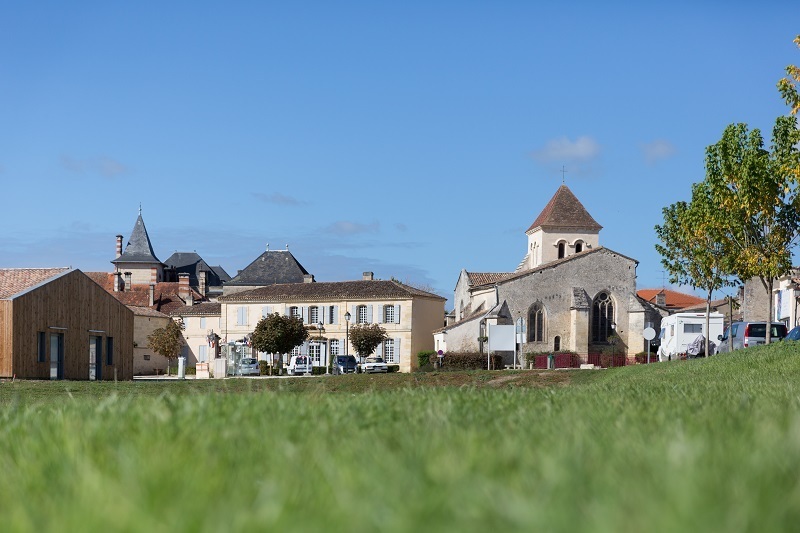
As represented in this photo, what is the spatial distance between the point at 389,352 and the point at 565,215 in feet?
72.9

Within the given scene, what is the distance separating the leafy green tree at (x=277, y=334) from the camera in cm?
8525

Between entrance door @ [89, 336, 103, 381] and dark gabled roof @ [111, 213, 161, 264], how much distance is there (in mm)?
94155

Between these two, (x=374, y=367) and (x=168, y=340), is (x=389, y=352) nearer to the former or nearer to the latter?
(x=374, y=367)

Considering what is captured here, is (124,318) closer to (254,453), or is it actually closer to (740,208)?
(740,208)

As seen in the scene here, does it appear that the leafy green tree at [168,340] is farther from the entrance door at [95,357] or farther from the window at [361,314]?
the entrance door at [95,357]

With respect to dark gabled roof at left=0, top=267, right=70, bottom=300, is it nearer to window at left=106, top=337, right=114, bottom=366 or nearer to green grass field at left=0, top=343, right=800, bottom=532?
window at left=106, top=337, right=114, bottom=366

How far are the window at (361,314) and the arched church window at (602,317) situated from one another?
20.9m

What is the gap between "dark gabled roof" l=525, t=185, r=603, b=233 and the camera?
99.6 metres

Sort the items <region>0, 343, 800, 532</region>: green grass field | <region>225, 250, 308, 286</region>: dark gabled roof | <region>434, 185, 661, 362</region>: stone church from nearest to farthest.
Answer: <region>0, 343, 800, 532</region>: green grass field
<region>434, 185, 661, 362</region>: stone church
<region>225, 250, 308, 286</region>: dark gabled roof

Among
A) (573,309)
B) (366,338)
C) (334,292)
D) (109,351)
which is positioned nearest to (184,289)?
(334,292)

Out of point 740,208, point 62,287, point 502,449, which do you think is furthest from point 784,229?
point 502,449

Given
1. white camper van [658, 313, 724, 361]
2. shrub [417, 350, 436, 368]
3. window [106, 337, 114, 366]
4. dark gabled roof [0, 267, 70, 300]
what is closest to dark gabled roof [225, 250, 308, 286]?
shrub [417, 350, 436, 368]

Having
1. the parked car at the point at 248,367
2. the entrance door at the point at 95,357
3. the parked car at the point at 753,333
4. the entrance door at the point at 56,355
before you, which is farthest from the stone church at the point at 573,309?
the entrance door at the point at 56,355

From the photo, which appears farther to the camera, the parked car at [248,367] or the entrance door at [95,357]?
the parked car at [248,367]
